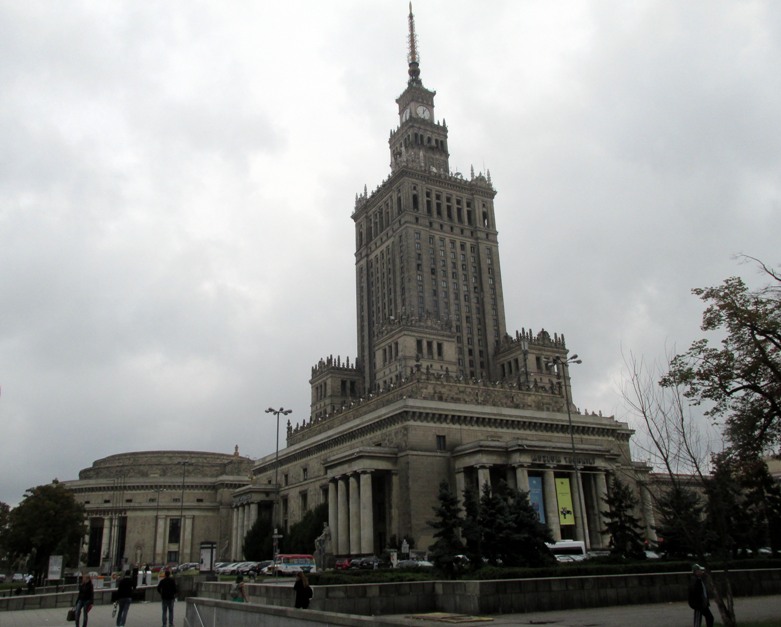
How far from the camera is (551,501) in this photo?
6481 cm

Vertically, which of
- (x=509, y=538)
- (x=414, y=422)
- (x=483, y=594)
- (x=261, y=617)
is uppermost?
(x=414, y=422)

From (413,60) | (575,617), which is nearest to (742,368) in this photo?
(575,617)

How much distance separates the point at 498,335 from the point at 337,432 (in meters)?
42.8

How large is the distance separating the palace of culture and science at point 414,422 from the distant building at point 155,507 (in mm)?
235

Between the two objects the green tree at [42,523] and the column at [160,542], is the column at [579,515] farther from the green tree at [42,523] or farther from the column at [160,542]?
the column at [160,542]

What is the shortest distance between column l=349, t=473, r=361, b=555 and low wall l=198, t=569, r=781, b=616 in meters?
39.8

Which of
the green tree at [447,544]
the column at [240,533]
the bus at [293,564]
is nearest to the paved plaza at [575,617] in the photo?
the green tree at [447,544]

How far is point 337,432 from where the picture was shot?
8006 centimetres

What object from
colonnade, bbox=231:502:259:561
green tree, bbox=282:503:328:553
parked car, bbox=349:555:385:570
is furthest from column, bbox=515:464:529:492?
colonnade, bbox=231:502:259:561

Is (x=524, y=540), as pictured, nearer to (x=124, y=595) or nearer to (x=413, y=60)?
(x=124, y=595)

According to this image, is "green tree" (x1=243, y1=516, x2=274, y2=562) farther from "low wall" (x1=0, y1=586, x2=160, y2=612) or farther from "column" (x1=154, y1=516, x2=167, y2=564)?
"low wall" (x1=0, y1=586, x2=160, y2=612)

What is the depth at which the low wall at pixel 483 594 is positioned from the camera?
24.5 m

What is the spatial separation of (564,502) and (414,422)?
16.5 m

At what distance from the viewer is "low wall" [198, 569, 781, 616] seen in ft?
80.4
